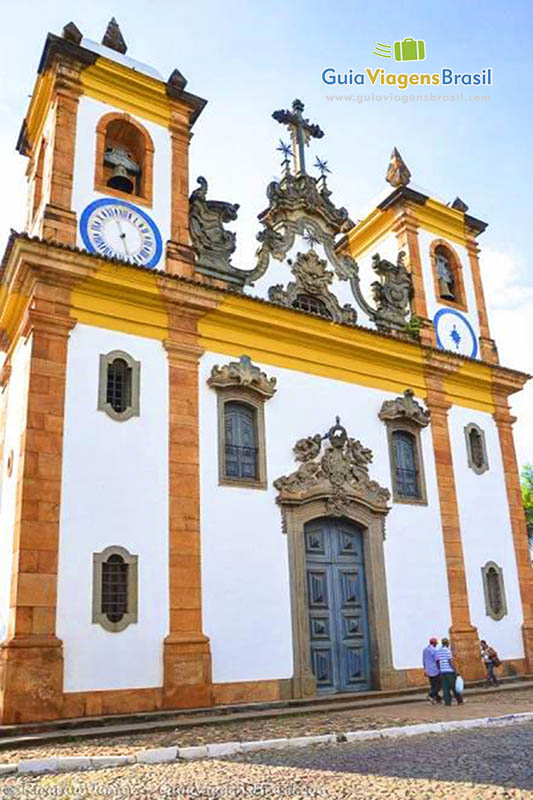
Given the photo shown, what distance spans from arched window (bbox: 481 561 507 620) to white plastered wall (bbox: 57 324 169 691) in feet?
26.2

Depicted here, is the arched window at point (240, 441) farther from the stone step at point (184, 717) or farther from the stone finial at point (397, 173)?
the stone finial at point (397, 173)

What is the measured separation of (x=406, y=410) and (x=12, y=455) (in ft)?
26.7

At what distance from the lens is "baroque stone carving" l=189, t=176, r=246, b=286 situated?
14.5 m

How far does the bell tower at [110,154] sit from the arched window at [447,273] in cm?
725

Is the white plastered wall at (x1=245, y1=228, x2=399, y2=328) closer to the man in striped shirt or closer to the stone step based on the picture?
the man in striped shirt

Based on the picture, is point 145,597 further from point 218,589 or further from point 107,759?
point 107,759

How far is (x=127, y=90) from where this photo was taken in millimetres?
14594

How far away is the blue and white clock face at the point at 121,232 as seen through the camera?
43.2 feet

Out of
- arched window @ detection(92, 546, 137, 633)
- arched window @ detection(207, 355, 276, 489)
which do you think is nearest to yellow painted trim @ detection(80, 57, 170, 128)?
arched window @ detection(207, 355, 276, 489)

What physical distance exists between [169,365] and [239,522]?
3008mm

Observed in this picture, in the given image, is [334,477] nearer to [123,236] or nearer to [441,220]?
[123,236]

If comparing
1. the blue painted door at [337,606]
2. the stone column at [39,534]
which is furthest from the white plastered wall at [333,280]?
the blue painted door at [337,606]

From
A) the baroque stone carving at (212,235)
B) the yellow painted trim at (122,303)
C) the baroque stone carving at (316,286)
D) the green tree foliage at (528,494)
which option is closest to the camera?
the yellow painted trim at (122,303)

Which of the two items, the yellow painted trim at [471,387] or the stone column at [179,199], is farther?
the yellow painted trim at [471,387]
